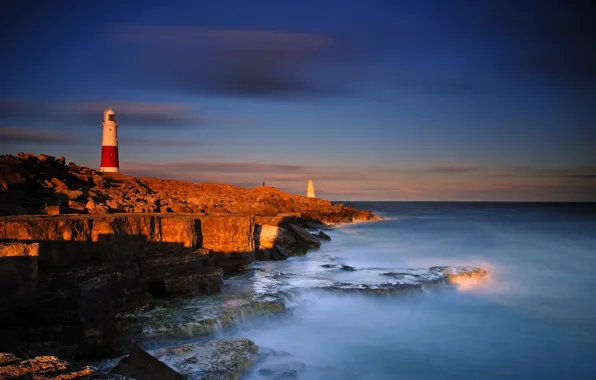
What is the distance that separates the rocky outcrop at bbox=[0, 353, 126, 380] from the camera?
2.17 meters

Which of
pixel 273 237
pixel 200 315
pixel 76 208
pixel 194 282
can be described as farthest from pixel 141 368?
pixel 273 237

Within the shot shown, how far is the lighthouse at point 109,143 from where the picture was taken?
24359 mm

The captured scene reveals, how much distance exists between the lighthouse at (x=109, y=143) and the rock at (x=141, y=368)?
2323cm

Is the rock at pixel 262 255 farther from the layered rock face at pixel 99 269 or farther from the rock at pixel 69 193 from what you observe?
the rock at pixel 69 193

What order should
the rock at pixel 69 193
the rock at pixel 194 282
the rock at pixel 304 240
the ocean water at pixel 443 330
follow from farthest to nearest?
the rock at pixel 304 240
the rock at pixel 69 193
the rock at pixel 194 282
the ocean water at pixel 443 330

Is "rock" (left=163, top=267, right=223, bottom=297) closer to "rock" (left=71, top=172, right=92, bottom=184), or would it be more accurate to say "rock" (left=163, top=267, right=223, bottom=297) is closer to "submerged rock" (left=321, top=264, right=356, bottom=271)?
"submerged rock" (left=321, top=264, right=356, bottom=271)

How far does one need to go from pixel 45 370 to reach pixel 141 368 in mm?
1146

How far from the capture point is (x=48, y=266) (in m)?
5.23

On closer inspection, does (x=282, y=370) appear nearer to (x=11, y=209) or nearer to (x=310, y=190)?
(x=11, y=209)

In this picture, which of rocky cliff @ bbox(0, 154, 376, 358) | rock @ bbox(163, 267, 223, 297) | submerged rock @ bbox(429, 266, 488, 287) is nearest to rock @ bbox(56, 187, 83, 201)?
rocky cliff @ bbox(0, 154, 376, 358)

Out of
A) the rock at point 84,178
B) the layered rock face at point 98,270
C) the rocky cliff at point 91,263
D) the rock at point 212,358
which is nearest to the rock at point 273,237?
the rocky cliff at point 91,263

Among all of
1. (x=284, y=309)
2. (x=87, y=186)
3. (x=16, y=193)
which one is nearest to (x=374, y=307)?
(x=284, y=309)

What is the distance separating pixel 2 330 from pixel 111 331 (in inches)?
35.2

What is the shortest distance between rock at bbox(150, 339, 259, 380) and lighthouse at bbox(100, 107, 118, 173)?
22327mm
